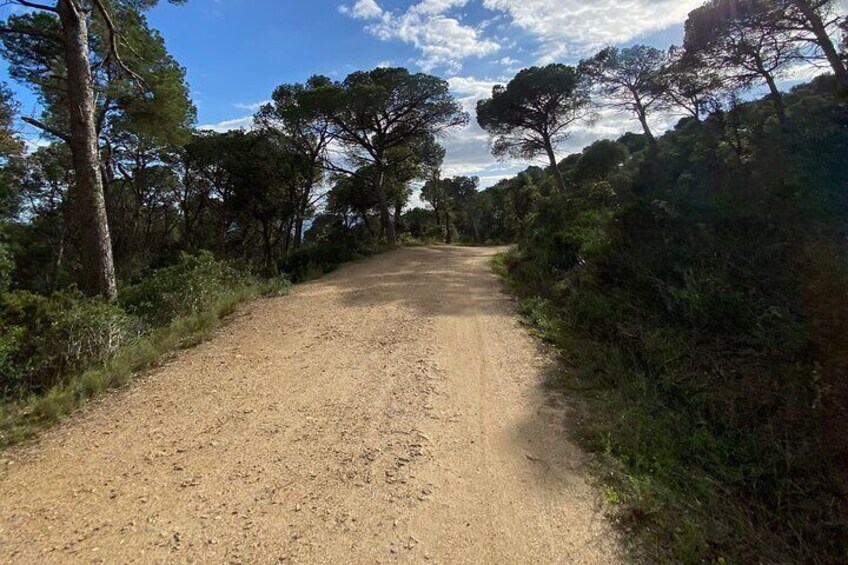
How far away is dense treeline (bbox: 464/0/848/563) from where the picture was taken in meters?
2.84

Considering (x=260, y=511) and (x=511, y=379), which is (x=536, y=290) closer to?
(x=511, y=379)

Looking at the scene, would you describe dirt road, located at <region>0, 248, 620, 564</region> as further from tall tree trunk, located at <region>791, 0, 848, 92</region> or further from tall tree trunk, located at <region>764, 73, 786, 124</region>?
tall tree trunk, located at <region>764, 73, 786, 124</region>

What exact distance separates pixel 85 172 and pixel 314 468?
613 centimetres

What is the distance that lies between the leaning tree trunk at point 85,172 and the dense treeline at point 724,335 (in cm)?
653

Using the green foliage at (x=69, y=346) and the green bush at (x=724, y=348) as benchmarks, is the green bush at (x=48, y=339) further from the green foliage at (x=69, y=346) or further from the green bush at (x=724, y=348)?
the green bush at (x=724, y=348)

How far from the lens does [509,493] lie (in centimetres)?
297

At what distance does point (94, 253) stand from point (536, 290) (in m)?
7.32

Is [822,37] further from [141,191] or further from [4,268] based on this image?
[141,191]

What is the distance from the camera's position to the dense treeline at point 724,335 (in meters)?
2.84

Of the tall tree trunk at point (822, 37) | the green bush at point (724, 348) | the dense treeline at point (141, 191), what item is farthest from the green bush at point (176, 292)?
the tall tree trunk at point (822, 37)

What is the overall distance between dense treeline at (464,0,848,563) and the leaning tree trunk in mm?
6525

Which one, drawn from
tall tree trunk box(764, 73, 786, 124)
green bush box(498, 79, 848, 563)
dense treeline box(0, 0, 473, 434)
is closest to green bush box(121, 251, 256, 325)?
dense treeline box(0, 0, 473, 434)

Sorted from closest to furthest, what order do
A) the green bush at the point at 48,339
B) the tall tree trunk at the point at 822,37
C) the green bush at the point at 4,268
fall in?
the green bush at the point at 48,339 → the green bush at the point at 4,268 → the tall tree trunk at the point at 822,37

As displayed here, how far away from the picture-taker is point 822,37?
424 inches
